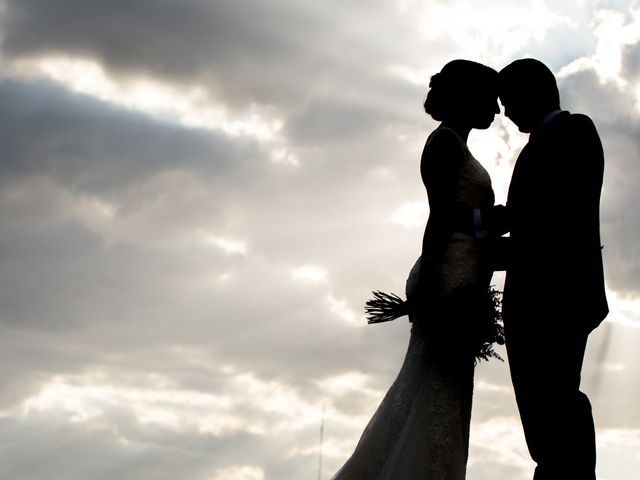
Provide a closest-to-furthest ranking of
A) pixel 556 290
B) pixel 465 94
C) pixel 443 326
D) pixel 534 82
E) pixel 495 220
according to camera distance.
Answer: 1. pixel 556 290
2. pixel 534 82
3. pixel 495 220
4. pixel 443 326
5. pixel 465 94

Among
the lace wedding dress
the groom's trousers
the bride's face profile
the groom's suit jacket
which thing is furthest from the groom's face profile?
the groom's trousers

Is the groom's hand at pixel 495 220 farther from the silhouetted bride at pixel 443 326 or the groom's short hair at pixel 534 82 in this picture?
the groom's short hair at pixel 534 82

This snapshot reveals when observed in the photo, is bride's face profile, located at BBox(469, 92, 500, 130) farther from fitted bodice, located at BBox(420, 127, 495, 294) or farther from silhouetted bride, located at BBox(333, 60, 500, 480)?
fitted bodice, located at BBox(420, 127, 495, 294)

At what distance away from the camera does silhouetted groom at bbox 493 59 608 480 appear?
22.6 ft

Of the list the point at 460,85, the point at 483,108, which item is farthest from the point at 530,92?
the point at 460,85

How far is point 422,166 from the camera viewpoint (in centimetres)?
802

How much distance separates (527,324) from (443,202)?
1.29m

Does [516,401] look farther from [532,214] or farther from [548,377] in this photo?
[532,214]

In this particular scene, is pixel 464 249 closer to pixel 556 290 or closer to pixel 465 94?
pixel 556 290

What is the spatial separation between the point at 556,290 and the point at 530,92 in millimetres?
1670

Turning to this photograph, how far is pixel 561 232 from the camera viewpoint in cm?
709

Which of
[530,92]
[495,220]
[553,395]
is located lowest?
[553,395]

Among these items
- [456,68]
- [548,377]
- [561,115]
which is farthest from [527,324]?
[456,68]

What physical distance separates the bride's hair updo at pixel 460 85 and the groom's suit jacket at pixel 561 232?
0.97 metres
